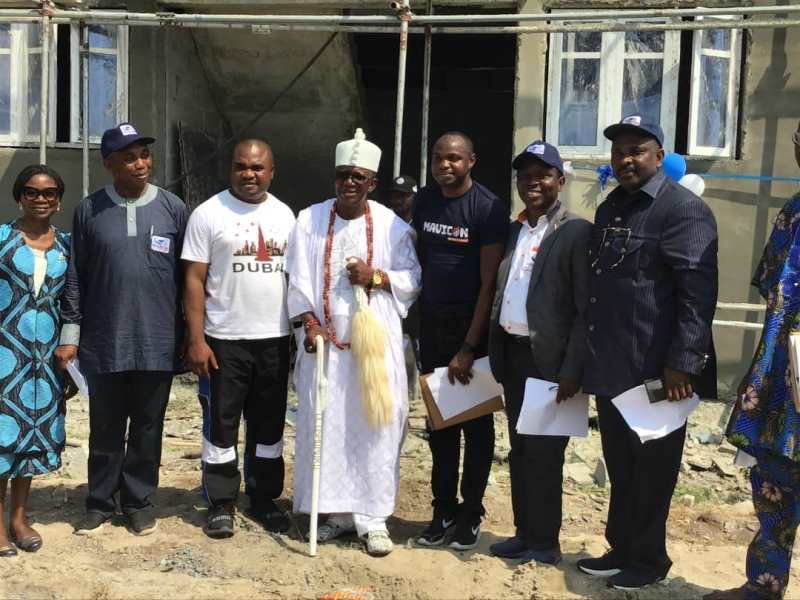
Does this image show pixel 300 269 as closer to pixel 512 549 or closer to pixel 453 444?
pixel 453 444

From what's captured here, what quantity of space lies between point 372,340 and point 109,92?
5.13m

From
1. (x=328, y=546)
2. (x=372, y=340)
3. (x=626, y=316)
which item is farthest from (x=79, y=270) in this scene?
(x=626, y=316)

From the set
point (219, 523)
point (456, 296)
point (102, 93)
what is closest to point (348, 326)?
point (456, 296)

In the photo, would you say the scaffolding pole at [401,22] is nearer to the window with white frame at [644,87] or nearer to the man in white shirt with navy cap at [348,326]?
the window with white frame at [644,87]

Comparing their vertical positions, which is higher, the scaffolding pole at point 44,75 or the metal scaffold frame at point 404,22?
the metal scaffold frame at point 404,22

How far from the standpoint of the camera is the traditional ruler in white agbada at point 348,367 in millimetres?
4516

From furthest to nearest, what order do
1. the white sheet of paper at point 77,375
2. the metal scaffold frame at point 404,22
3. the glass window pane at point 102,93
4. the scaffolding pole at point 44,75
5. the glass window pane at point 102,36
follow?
the glass window pane at point 102,93 < the glass window pane at point 102,36 < the scaffolding pole at point 44,75 < the metal scaffold frame at point 404,22 < the white sheet of paper at point 77,375

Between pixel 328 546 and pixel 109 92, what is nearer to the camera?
pixel 328 546

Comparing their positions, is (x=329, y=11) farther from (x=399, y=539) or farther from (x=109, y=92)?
(x=399, y=539)

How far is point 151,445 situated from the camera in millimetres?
4730

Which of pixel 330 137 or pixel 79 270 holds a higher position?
pixel 330 137

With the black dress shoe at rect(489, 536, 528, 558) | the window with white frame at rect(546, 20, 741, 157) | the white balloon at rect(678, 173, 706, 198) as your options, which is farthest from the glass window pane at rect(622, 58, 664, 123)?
the black dress shoe at rect(489, 536, 528, 558)

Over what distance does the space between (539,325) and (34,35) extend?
6287mm

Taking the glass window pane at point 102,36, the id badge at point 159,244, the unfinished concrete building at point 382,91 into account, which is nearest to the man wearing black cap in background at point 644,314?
the id badge at point 159,244
